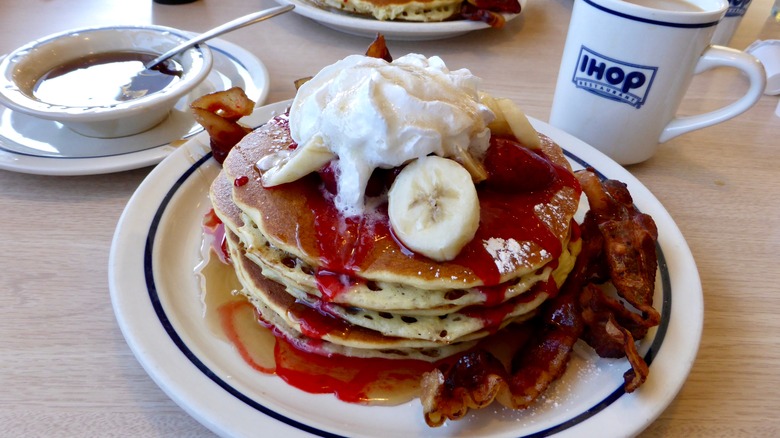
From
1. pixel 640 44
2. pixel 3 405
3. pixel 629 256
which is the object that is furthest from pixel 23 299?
pixel 640 44

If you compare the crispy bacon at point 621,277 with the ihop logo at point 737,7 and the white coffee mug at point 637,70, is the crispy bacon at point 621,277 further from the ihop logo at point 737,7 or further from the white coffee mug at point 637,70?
the ihop logo at point 737,7

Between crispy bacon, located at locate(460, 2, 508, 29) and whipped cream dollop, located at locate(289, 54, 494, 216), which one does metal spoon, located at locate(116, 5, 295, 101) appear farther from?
crispy bacon, located at locate(460, 2, 508, 29)

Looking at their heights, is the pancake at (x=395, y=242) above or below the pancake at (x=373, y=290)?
above

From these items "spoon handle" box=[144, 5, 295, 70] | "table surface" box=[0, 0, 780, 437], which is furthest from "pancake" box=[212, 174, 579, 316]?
"spoon handle" box=[144, 5, 295, 70]

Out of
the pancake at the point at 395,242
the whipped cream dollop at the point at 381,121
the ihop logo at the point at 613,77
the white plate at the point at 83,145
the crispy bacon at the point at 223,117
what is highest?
the whipped cream dollop at the point at 381,121

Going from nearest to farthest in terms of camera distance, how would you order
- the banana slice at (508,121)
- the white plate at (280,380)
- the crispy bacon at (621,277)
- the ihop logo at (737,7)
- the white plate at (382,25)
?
1. the white plate at (280,380)
2. the crispy bacon at (621,277)
3. the banana slice at (508,121)
4. the white plate at (382,25)
5. the ihop logo at (737,7)

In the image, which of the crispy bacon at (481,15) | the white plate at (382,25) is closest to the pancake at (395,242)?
the white plate at (382,25)
